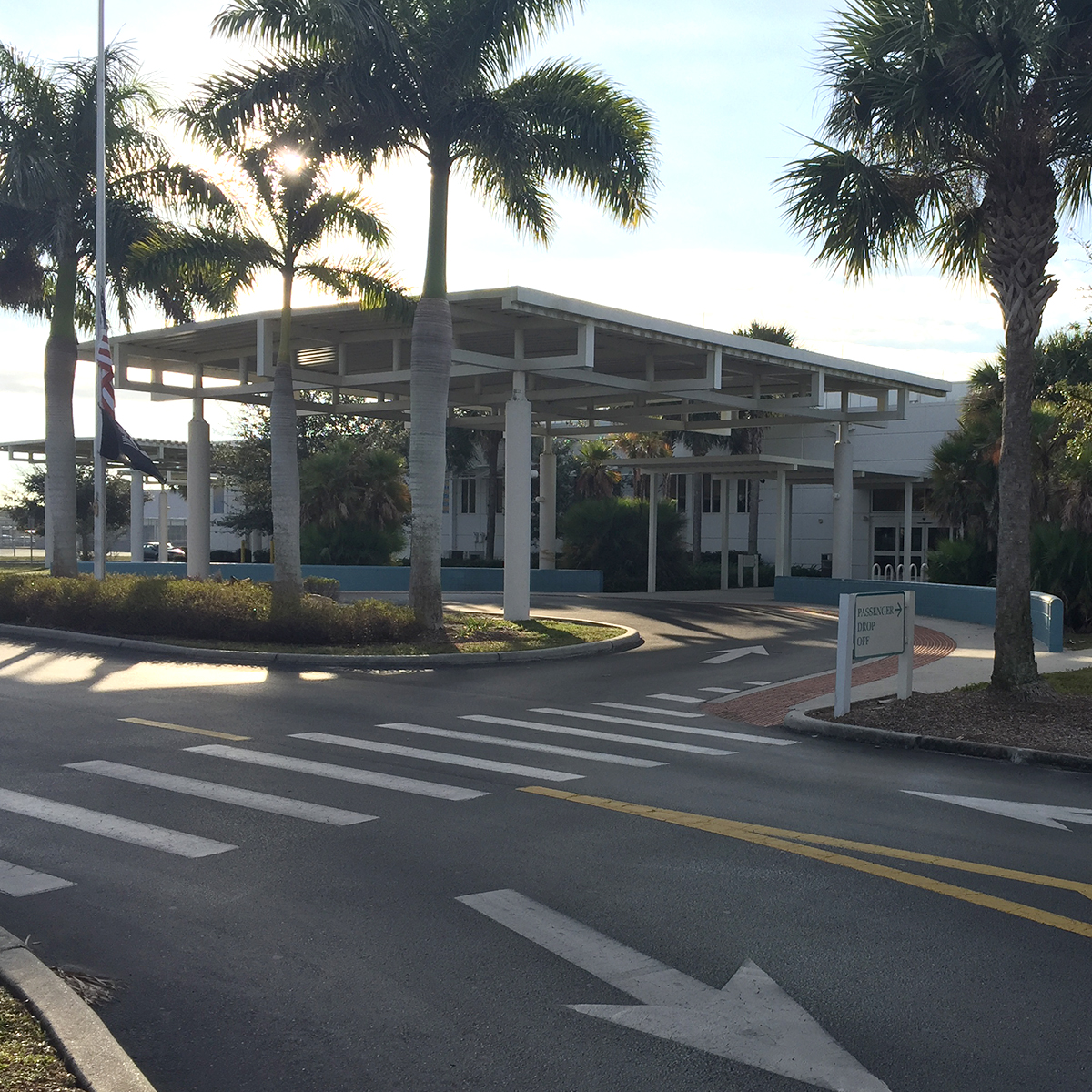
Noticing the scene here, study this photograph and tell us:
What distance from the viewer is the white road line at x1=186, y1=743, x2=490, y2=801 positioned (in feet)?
28.4

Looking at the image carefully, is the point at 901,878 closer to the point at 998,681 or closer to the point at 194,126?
the point at 998,681

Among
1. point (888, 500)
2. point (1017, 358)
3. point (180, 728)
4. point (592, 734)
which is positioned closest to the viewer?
point (180, 728)

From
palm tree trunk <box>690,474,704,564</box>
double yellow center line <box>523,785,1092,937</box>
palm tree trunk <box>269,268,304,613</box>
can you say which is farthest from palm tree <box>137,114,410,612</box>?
palm tree trunk <box>690,474,704,564</box>

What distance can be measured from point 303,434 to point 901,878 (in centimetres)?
4664

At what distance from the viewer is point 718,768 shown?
9.77m

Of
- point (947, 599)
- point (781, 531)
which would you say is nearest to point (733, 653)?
point (947, 599)

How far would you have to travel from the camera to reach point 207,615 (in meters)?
19.0

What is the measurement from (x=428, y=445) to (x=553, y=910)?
46.0 ft

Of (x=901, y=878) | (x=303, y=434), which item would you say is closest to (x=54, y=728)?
(x=901, y=878)

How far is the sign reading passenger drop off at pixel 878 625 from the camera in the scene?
40.2 ft

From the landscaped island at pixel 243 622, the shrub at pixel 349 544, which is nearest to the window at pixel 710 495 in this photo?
the shrub at pixel 349 544

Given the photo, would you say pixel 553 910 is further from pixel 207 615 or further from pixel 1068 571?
pixel 1068 571

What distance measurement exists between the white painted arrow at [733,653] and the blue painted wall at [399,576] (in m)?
16.6

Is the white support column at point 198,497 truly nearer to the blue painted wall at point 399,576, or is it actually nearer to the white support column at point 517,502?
the blue painted wall at point 399,576
